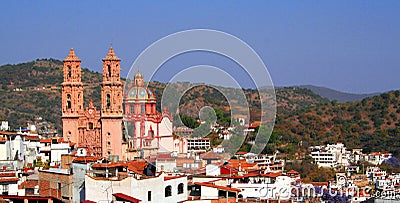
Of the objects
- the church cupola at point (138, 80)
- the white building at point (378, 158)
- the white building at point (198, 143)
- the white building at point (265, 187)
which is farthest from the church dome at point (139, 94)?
the white building at point (265, 187)

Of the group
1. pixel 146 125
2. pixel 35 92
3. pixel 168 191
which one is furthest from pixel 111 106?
pixel 35 92

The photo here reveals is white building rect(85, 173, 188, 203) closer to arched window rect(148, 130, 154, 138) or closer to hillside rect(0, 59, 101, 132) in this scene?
arched window rect(148, 130, 154, 138)

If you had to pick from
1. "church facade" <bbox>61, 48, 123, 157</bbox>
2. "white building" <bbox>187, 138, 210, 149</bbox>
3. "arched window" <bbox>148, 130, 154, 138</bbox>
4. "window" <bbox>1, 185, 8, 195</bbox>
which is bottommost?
"window" <bbox>1, 185, 8, 195</bbox>

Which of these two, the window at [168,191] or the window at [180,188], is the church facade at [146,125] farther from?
the window at [168,191]

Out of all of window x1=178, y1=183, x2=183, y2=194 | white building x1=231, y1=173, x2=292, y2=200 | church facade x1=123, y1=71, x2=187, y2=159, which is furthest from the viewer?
church facade x1=123, y1=71, x2=187, y2=159

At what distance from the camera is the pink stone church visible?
36562 mm

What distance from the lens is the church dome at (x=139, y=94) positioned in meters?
40.2

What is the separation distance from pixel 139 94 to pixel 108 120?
3723 mm

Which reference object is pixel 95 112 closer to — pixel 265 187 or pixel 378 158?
pixel 265 187

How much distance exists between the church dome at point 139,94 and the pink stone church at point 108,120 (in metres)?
1.30

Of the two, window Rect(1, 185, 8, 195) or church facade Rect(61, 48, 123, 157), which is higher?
church facade Rect(61, 48, 123, 157)

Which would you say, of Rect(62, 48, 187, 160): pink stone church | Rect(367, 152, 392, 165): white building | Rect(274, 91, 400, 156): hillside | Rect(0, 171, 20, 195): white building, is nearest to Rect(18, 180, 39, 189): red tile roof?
Rect(0, 171, 20, 195): white building

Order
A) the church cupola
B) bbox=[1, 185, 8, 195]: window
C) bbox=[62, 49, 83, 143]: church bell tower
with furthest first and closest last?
the church cupola → bbox=[62, 49, 83, 143]: church bell tower → bbox=[1, 185, 8, 195]: window

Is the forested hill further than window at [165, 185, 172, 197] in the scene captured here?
Yes
